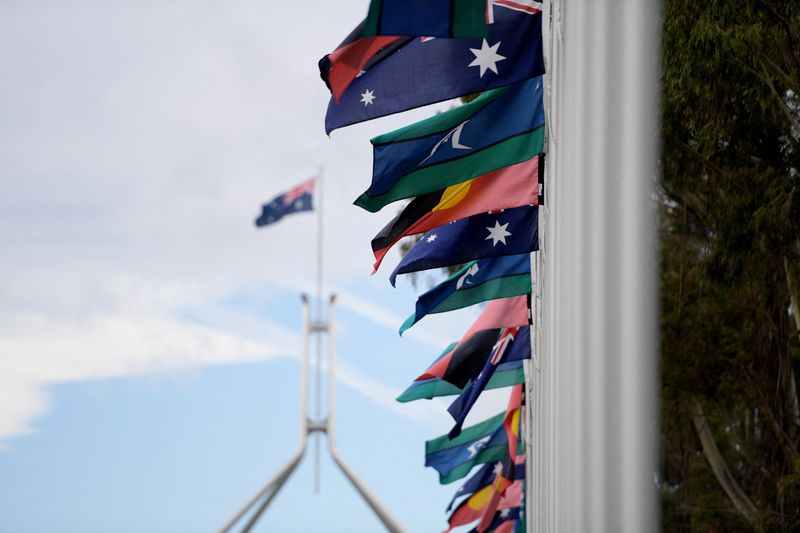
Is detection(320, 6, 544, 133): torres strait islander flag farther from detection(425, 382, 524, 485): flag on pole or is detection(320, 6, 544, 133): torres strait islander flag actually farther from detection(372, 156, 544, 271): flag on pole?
detection(425, 382, 524, 485): flag on pole

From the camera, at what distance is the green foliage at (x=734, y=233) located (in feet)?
25.5

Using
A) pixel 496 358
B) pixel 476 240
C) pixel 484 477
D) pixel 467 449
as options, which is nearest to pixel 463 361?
pixel 496 358

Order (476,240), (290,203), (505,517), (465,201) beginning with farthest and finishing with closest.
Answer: (290,203)
(505,517)
(476,240)
(465,201)

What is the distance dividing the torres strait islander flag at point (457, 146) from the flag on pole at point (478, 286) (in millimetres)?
1299

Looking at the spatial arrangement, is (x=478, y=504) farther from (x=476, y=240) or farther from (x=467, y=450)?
(x=476, y=240)

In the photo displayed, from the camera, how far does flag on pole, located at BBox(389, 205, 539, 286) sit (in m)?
5.11

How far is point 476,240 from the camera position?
17.2 ft

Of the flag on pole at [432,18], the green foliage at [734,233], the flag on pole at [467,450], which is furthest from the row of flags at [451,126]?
the flag on pole at [467,450]

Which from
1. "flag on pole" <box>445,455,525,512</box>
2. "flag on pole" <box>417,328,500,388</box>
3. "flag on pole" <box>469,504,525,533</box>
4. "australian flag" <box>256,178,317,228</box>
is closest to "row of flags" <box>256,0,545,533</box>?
"flag on pole" <box>417,328,500,388</box>

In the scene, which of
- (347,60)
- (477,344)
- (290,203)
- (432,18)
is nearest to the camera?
(432,18)

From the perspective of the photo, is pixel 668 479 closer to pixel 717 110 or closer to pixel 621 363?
pixel 717 110

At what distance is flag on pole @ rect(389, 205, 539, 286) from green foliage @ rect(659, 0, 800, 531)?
288 cm

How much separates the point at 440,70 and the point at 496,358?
2935mm

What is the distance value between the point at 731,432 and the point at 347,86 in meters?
9.23
